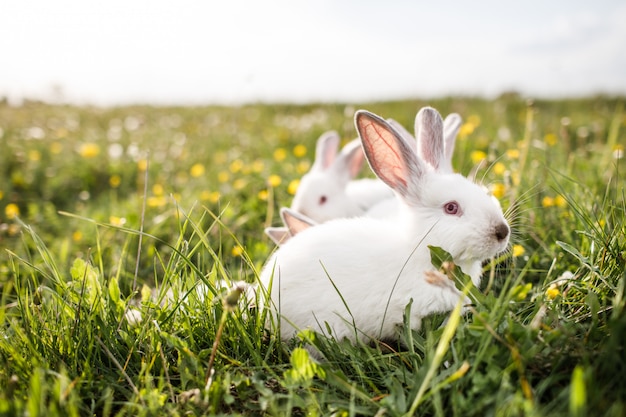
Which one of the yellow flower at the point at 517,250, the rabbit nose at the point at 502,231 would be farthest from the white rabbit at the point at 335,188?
the rabbit nose at the point at 502,231

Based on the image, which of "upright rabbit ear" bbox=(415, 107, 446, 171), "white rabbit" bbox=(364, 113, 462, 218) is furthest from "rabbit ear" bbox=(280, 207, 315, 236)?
"upright rabbit ear" bbox=(415, 107, 446, 171)

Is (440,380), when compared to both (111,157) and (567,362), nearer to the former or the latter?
(567,362)

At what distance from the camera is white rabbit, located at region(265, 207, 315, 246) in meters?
3.01

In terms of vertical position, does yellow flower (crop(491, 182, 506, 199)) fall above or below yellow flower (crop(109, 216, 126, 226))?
above

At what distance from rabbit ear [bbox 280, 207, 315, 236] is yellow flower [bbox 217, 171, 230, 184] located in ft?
5.80

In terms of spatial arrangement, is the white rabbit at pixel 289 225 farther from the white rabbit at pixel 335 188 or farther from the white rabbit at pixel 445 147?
the white rabbit at pixel 335 188

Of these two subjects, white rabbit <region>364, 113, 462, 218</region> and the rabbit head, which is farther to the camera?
the rabbit head

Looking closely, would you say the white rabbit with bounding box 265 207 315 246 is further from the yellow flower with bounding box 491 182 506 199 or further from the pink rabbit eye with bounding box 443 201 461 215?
the yellow flower with bounding box 491 182 506 199

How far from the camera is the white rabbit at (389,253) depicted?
2320 mm

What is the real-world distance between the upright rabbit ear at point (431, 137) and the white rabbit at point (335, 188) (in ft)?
4.75

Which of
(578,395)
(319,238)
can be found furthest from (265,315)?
(578,395)

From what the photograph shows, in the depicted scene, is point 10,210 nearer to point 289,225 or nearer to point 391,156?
point 289,225

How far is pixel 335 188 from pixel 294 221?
4.13ft

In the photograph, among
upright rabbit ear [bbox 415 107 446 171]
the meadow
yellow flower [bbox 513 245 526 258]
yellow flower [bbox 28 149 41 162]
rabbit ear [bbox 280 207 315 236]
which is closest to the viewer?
the meadow
